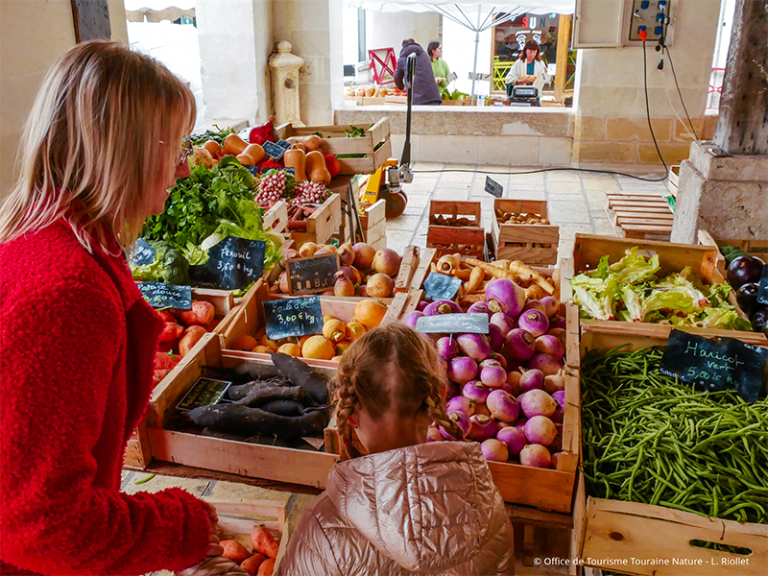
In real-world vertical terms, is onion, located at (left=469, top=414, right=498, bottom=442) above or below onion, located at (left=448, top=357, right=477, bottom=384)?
below

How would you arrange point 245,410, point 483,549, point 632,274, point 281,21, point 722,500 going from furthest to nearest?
point 281,21 < point 632,274 < point 245,410 < point 722,500 < point 483,549

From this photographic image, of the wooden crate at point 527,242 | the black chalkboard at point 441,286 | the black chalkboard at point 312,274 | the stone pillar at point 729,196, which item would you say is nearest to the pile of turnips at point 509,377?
the black chalkboard at point 441,286

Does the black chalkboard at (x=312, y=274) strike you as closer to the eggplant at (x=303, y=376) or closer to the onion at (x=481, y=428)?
the eggplant at (x=303, y=376)

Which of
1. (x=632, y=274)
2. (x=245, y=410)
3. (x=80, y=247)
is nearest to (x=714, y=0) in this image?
(x=632, y=274)

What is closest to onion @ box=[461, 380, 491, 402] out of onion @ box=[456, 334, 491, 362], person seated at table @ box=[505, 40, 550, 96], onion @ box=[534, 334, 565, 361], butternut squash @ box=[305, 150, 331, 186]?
onion @ box=[456, 334, 491, 362]

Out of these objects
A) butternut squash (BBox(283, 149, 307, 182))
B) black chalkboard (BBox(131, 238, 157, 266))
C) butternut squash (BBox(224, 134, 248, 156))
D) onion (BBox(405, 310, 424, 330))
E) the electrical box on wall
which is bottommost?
onion (BBox(405, 310, 424, 330))

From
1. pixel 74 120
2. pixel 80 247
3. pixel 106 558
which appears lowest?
pixel 106 558

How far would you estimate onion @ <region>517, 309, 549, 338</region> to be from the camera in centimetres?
230

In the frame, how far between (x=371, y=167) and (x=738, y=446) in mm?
3637

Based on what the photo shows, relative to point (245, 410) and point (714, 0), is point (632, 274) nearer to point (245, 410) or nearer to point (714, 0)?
point (245, 410)

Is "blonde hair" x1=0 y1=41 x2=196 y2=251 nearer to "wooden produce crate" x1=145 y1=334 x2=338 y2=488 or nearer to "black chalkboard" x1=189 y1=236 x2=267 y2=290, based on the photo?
"wooden produce crate" x1=145 y1=334 x2=338 y2=488

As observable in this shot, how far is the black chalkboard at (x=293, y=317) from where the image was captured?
2.43 metres

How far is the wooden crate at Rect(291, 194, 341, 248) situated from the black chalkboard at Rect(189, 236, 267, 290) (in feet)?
3.26

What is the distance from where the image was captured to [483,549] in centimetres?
121
